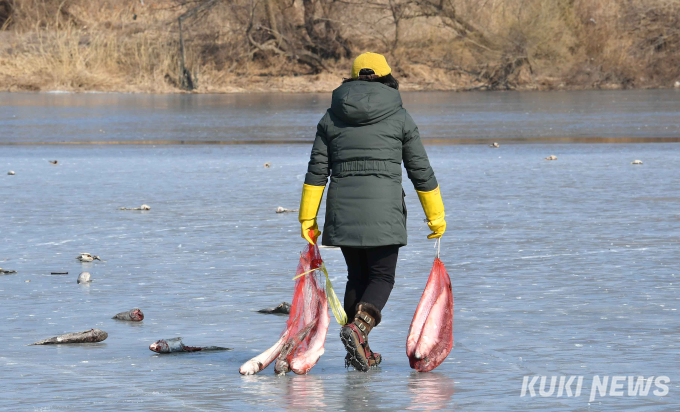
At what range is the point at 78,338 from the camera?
5.68 meters

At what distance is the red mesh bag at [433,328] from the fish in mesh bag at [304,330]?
0.40 metres

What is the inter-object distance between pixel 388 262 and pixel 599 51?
3763 cm

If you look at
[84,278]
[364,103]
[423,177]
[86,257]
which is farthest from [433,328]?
[86,257]

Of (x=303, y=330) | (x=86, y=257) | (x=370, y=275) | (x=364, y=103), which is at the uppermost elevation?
(x=364, y=103)

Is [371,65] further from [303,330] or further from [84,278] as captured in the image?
[84,278]

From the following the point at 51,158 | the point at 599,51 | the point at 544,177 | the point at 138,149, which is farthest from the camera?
the point at 599,51

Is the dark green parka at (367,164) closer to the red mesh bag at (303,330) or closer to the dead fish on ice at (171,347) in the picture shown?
the red mesh bag at (303,330)

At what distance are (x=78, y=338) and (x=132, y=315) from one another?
57 centimetres

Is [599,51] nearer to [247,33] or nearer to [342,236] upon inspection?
[247,33]

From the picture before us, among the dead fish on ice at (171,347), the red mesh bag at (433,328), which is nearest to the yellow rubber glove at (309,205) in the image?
the red mesh bag at (433,328)

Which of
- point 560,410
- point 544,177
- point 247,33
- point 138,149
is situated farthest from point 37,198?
point 247,33

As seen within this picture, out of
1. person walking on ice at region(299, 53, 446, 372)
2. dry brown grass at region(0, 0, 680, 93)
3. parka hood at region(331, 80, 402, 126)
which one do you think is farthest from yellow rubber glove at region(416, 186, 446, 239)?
dry brown grass at region(0, 0, 680, 93)

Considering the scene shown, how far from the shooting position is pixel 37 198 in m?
11.9

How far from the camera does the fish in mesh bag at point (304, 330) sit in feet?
16.9
